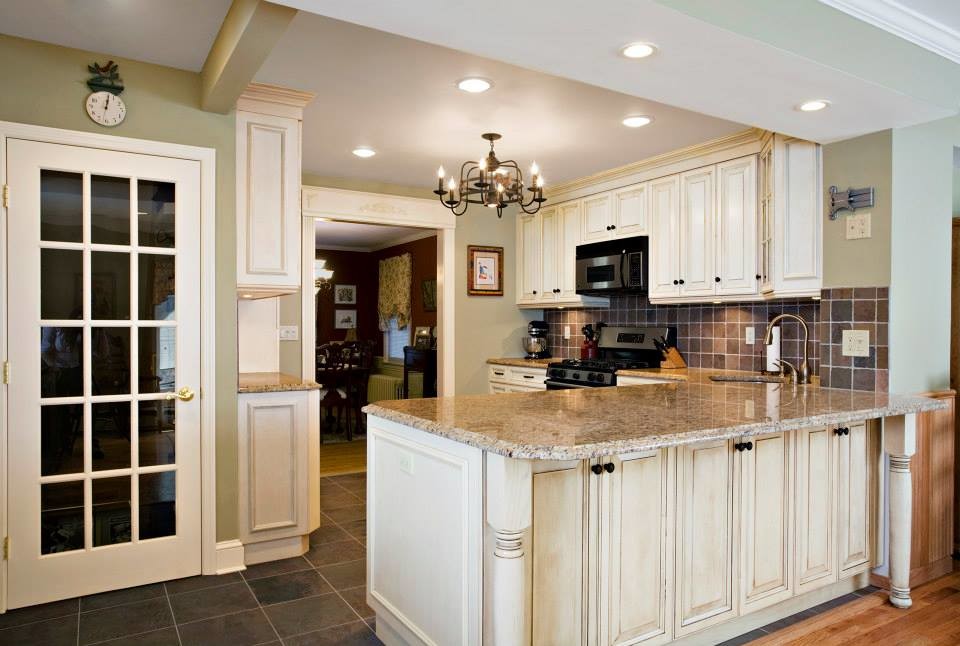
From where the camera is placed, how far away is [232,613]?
8.45 ft

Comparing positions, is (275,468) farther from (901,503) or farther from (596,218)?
(596,218)

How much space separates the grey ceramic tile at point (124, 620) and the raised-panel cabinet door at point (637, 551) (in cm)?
175

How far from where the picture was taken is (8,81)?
2586 millimetres

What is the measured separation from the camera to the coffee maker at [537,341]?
19.1 feet

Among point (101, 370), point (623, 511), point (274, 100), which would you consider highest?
point (274, 100)

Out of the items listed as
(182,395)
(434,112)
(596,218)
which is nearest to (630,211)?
(596,218)

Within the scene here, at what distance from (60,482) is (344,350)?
410 centimetres

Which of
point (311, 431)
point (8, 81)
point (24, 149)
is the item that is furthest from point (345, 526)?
point (8, 81)

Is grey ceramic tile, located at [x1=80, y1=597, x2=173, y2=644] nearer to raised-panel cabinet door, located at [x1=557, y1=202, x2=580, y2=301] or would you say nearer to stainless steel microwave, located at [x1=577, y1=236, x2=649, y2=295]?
stainless steel microwave, located at [x1=577, y1=236, x2=649, y2=295]

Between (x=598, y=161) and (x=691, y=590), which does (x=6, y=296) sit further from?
(x=598, y=161)

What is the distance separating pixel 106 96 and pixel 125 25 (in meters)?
0.41

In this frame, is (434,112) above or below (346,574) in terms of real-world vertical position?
above

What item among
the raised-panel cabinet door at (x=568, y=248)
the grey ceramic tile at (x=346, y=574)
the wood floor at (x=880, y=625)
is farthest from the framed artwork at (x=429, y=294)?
the wood floor at (x=880, y=625)

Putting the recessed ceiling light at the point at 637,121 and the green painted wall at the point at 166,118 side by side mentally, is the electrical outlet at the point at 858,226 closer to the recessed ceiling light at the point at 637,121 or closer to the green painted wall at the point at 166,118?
the recessed ceiling light at the point at 637,121
